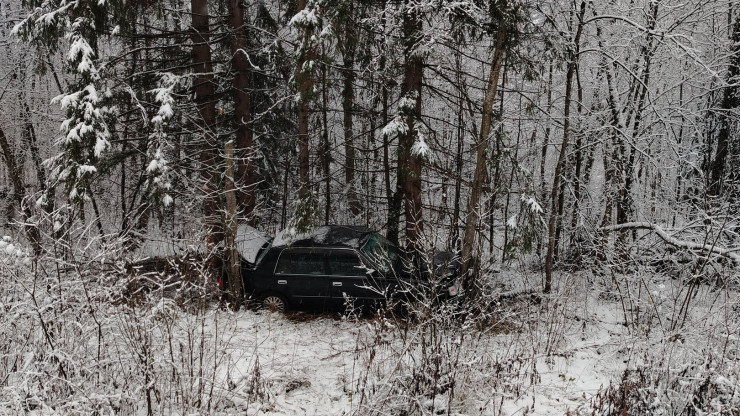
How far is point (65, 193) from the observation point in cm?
1039

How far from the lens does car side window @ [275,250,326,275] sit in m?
10.5

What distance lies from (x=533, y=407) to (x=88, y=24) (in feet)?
35.5

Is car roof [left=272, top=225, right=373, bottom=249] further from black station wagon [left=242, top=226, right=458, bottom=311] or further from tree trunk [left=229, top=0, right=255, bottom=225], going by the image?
tree trunk [left=229, top=0, right=255, bottom=225]

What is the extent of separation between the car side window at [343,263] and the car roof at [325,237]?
0.63ft

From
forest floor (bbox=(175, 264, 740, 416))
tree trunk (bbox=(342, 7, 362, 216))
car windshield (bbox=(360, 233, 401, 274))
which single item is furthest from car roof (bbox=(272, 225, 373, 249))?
forest floor (bbox=(175, 264, 740, 416))

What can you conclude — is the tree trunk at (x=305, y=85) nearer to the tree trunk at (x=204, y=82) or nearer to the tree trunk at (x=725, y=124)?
the tree trunk at (x=204, y=82)

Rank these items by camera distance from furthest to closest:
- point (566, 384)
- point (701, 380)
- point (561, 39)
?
point (561, 39) → point (566, 384) → point (701, 380)

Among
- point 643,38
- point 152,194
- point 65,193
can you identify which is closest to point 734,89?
point 643,38

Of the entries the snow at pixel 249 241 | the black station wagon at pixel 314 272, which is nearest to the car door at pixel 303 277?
the black station wagon at pixel 314 272

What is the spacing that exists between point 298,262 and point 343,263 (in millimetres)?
1014

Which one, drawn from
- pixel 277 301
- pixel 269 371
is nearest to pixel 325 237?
pixel 277 301

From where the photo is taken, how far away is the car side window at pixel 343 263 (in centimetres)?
1036

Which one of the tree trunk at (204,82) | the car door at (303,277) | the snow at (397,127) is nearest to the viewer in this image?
the snow at (397,127)

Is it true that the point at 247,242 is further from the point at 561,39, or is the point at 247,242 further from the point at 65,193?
the point at 561,39
